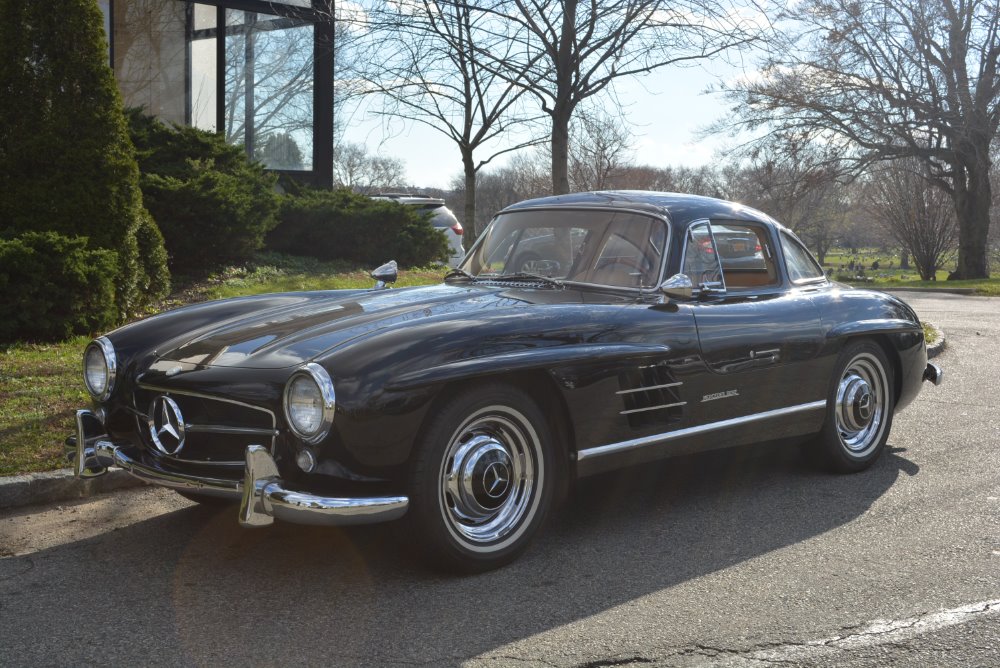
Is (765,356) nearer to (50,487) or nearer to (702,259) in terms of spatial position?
(702,259)

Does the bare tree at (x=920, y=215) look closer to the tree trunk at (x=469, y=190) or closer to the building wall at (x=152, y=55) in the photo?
the tree trunk at (x=469, y=190)

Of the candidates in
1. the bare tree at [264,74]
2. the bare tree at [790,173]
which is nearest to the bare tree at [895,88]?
the bare tree at [790,173]

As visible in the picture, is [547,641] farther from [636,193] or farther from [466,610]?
[636,193]

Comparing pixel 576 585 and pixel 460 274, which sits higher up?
pixel 460 274

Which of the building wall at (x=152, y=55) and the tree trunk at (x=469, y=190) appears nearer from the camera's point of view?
the building wall at (x=152, y=55)

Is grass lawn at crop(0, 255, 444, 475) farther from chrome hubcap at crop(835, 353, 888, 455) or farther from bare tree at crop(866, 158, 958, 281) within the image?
bare tree at crop(866, 158, 958, 281)

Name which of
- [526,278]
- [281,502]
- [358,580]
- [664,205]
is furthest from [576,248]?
[281,502]

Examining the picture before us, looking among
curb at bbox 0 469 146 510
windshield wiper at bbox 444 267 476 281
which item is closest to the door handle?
windshield wiper at bbox 444 267 476 281

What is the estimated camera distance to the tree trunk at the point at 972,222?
32438 millimetres

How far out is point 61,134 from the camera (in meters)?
8.81

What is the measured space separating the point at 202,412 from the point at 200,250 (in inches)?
336

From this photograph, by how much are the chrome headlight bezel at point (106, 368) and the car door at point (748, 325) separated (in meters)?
2.55

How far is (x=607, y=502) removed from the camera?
4.89 meters

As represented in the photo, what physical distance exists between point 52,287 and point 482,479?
216 inches
